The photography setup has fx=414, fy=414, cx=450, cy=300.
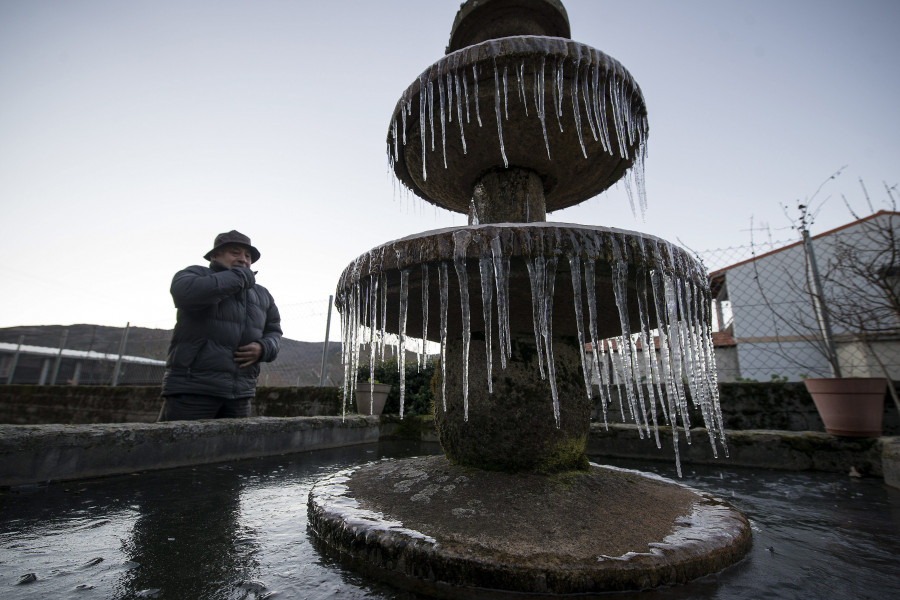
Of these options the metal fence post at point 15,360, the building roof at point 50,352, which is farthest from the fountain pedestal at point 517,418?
the metal fence post at point 15,360

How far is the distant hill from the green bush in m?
0.79

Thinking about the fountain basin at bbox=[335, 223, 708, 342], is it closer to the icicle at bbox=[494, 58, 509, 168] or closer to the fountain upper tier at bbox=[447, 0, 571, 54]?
the icicle at bbox=[494, 58, 509, 168]

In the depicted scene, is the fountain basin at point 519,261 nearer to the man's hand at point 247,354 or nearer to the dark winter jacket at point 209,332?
the dark winter jacket at point 209,332

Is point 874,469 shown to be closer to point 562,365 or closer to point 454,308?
point 562,365

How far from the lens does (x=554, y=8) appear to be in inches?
116

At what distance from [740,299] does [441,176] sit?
12664 mm

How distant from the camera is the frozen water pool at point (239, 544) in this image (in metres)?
1.26

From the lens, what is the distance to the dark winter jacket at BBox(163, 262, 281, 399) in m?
3.02

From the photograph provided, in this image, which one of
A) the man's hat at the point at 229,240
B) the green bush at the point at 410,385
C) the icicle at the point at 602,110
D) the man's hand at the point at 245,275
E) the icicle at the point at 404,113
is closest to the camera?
the icicle at the point at 602,110

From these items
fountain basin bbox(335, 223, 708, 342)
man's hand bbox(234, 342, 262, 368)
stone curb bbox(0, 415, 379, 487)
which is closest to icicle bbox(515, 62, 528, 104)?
fountain basin bbox(335, 223, 708, 342)

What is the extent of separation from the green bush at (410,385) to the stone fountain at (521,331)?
14.0ft

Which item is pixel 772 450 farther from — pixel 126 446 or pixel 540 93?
pixel 126 446

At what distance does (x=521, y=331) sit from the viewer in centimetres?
231

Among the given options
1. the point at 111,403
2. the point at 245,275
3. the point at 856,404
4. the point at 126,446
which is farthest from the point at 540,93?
the point at 111,403
